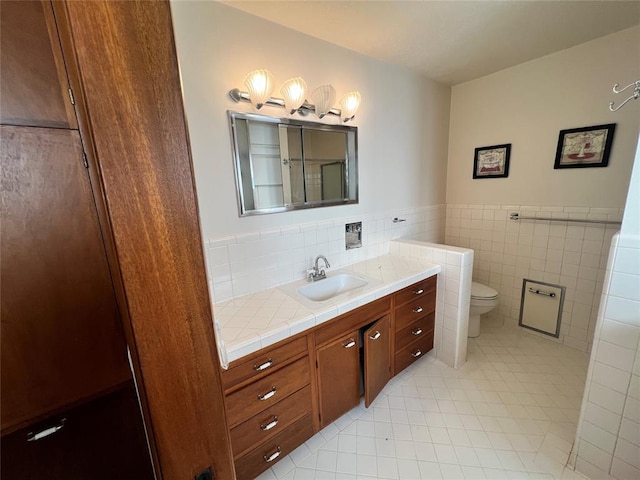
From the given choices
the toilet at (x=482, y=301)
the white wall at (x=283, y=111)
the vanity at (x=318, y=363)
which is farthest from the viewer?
the toilet at (x=482, y=301)

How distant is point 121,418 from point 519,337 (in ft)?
9.51

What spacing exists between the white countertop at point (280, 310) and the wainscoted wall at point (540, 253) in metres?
1.03

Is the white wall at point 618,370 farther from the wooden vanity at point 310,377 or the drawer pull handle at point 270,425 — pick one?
the drawer pull handle at point 270,425

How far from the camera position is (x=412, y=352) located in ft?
6.23

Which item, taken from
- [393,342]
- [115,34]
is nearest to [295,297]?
[393,342]

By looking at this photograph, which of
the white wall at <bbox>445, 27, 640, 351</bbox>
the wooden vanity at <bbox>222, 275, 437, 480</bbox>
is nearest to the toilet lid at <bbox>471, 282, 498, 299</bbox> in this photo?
the white wall at <bbox>445, 27, 640, 351</bbox>

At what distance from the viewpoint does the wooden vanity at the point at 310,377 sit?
44.9 inches

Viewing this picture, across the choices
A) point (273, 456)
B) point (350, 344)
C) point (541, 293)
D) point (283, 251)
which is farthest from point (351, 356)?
point (541, 293)

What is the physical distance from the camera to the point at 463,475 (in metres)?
1.27

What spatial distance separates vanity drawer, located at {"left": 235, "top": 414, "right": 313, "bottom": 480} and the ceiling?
2192mm

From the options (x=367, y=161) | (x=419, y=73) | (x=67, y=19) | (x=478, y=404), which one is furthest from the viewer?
(x=419, y=73)

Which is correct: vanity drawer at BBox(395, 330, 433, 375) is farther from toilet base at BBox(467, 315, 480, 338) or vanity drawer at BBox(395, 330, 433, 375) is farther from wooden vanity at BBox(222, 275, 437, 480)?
toilet base at BBox(467, 315, 480, 338)

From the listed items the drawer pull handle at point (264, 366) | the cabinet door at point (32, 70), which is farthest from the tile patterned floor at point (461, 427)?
the cabinet door at point (32, 70)

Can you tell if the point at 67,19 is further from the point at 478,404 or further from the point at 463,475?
the point at 478,404
